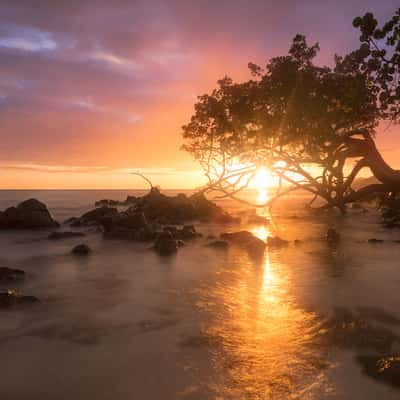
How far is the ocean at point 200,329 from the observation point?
6035 millimetres

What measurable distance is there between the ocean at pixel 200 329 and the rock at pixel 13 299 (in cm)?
45

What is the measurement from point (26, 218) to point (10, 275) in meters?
17.1

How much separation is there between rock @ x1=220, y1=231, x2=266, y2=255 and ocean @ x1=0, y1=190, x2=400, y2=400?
271 cm

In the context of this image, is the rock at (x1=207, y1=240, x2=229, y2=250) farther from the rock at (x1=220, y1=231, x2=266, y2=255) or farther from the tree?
the tree

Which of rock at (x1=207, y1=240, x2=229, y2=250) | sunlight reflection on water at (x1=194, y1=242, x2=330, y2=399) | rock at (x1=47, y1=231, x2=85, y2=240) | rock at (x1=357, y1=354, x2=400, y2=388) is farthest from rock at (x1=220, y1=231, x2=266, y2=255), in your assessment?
rock at (x1=357, y1=354, x2=400, y2=388)

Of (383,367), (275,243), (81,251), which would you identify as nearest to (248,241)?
(275,243)

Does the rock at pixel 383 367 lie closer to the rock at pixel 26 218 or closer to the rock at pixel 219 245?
the rock at pixel 219 245

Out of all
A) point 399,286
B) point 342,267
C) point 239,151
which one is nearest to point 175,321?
point 239,151

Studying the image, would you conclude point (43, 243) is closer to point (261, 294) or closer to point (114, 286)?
point (114, 286)

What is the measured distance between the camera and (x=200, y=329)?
28.3ft

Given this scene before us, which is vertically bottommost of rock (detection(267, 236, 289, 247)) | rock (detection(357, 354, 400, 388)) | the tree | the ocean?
the ocean

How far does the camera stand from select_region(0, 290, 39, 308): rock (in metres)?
9.87

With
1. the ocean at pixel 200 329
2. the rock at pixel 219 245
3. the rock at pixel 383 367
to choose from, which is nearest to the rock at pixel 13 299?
the ocean at pixel 200 329

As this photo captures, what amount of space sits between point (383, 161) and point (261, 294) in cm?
576
